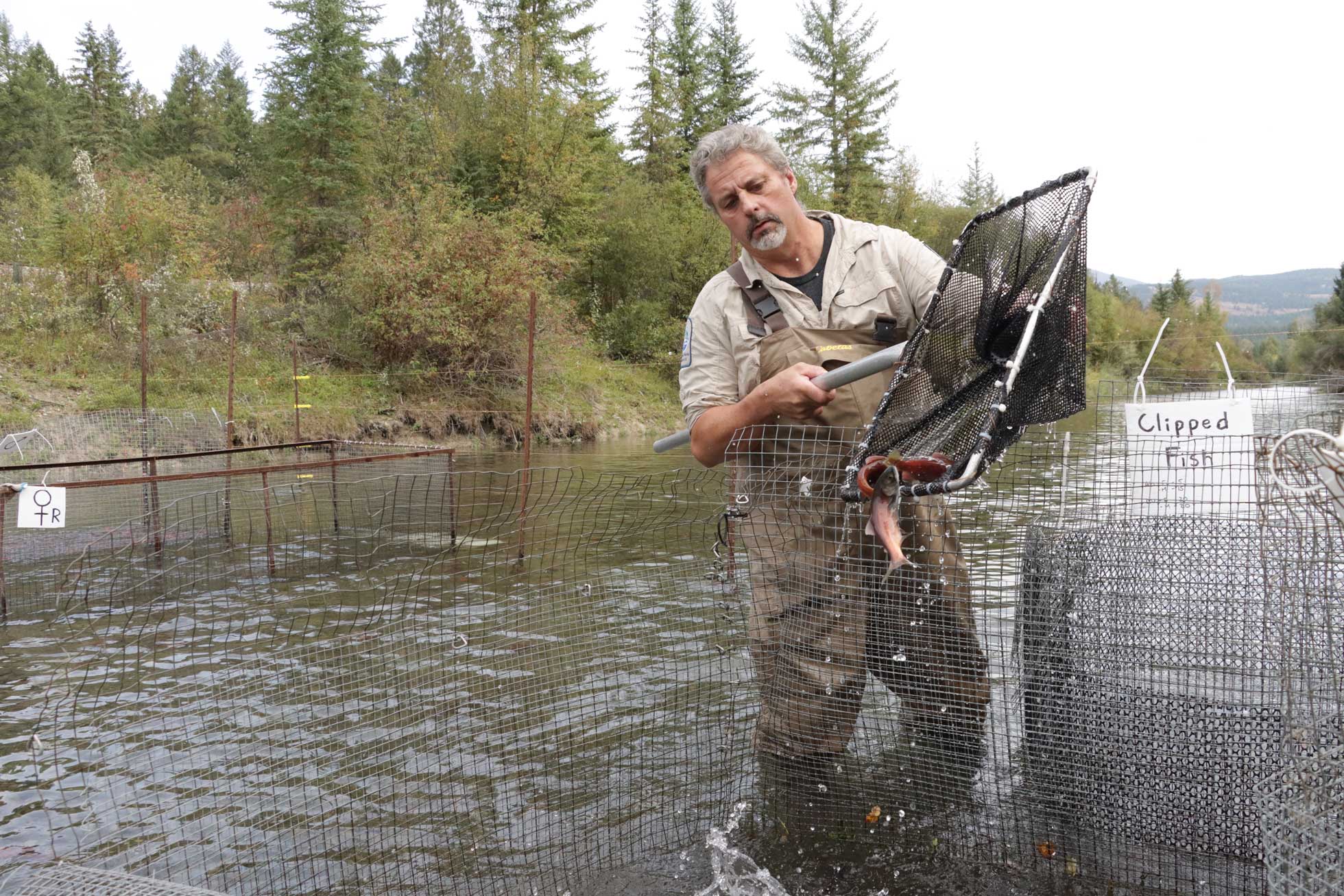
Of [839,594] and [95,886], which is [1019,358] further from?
[95,886]

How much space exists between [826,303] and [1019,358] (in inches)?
36.2

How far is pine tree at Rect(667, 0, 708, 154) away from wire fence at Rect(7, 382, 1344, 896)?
4042 cm

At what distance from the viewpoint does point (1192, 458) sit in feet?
9.77

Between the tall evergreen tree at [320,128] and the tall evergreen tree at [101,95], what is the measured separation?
40.1 feet

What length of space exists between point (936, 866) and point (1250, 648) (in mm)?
1238

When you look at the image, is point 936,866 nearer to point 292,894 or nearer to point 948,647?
point 948,647

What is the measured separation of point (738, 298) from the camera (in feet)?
11.7

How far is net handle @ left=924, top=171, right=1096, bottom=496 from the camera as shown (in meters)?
2.52

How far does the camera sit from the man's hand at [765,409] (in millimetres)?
3064

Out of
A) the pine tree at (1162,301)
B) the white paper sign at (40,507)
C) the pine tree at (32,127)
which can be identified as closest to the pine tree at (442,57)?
the pine tree at (32,127)

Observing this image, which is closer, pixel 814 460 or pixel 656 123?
pixel 814 460

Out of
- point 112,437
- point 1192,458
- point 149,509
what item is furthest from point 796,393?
point 112,437

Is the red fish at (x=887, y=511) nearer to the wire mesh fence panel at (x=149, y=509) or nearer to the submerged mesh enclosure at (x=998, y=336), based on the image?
the submerged mesh enclosure at (x=998, y=336)

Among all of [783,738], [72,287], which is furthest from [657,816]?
[72,287]
